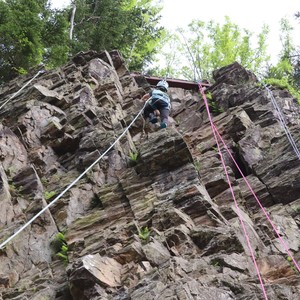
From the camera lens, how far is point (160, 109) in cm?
1259

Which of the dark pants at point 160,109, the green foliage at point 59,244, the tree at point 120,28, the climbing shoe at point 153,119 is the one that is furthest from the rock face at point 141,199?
the tree at point 120,28

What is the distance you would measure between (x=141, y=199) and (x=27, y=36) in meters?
10.4

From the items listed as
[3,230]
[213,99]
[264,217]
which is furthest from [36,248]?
[213,99]

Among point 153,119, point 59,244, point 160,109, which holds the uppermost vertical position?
point 160,109

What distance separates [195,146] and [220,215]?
157 inches

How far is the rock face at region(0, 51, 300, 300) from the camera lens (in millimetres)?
6371

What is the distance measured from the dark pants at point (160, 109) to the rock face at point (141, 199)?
18.5 inches

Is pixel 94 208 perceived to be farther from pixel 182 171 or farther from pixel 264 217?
pixel 264 217

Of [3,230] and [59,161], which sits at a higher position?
[59,161]

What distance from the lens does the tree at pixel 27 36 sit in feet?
53.4

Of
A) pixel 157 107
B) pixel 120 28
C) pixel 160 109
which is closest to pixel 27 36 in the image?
pixel 120 28

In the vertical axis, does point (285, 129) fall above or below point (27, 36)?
below

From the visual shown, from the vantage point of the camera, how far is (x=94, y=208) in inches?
358

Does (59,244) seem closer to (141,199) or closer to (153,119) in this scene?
(141,199)
